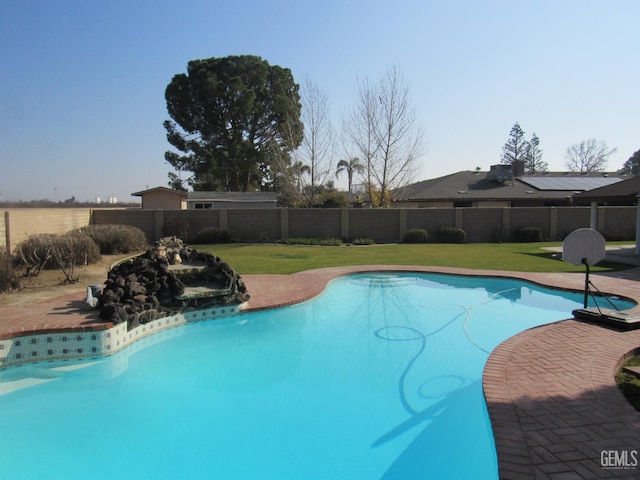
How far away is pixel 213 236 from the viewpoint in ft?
71.3

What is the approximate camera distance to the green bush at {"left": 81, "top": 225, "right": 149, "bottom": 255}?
1538 centimetres

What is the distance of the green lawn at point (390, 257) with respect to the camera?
13672 millimetres

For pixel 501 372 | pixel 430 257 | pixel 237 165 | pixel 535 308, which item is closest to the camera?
pixel 501 372

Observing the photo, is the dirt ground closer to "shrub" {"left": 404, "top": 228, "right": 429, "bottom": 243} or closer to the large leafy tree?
"shrub" {"left": 404, "top": 228, "right": 429, "bottom": 243}

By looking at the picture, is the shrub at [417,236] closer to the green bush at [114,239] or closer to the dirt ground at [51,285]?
the green bush at [114,239]

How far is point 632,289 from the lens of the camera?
9.79 metres

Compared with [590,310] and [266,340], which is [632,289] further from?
[266,340]

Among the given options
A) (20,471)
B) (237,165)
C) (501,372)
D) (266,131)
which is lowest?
(20,471)

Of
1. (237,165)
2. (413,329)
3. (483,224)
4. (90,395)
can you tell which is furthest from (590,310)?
(237,165)

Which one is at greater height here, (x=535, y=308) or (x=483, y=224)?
(x=483, y=224)

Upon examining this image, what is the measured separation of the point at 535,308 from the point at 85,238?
504 inches

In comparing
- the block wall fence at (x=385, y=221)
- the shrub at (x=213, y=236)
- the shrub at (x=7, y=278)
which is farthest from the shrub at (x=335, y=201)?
the shrub at (x=7, y=278)

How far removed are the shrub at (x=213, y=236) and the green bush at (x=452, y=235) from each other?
37.6 feet

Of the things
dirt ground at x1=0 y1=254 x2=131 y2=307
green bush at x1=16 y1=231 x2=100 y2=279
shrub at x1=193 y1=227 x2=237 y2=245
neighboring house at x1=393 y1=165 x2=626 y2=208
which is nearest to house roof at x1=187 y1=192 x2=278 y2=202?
neighboring house at x1=393 y1=165 x2=626 y2=208
